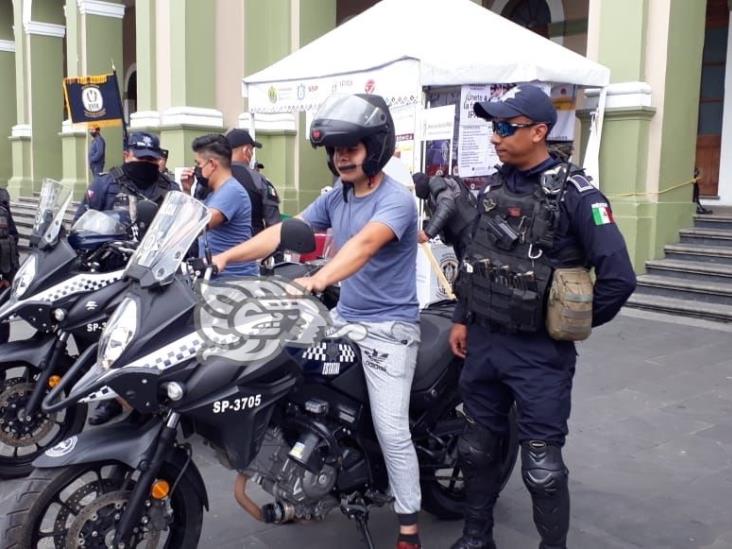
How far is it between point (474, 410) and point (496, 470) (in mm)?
290

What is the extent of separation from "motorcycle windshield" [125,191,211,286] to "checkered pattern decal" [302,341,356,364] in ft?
1.88

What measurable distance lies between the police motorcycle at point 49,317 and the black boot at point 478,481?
6.05 ft

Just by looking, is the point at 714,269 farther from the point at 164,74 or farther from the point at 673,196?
the point at 164,74

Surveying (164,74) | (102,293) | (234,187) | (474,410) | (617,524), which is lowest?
(617,524)

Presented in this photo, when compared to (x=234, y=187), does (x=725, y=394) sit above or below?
below

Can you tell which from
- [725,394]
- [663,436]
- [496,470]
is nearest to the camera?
[496,470]

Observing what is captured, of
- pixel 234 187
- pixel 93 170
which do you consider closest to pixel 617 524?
pixel 234 187

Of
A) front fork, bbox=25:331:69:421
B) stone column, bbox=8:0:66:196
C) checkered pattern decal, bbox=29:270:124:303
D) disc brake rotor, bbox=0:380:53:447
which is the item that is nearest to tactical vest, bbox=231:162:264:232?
checkered pattern decal, bbox=29:270:124:303

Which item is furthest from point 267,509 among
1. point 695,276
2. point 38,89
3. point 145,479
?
point 38,89

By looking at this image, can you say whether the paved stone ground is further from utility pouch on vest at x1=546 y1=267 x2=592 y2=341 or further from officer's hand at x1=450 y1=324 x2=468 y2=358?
utility pouch on vest at x1=546 y1=267 x2=592 y2=341

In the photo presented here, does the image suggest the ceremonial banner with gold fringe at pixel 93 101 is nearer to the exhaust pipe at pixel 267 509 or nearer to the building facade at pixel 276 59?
the building facade at pixel 276 59

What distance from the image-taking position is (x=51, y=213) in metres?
4.34

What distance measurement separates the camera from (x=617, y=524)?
12.1 feet

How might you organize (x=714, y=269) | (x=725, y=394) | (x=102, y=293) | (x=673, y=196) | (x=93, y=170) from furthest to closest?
(x=93, y=170) → (x=673, y=196) → (x=714, y=269) → (x=725, y=394) → (x=102, y=293)
